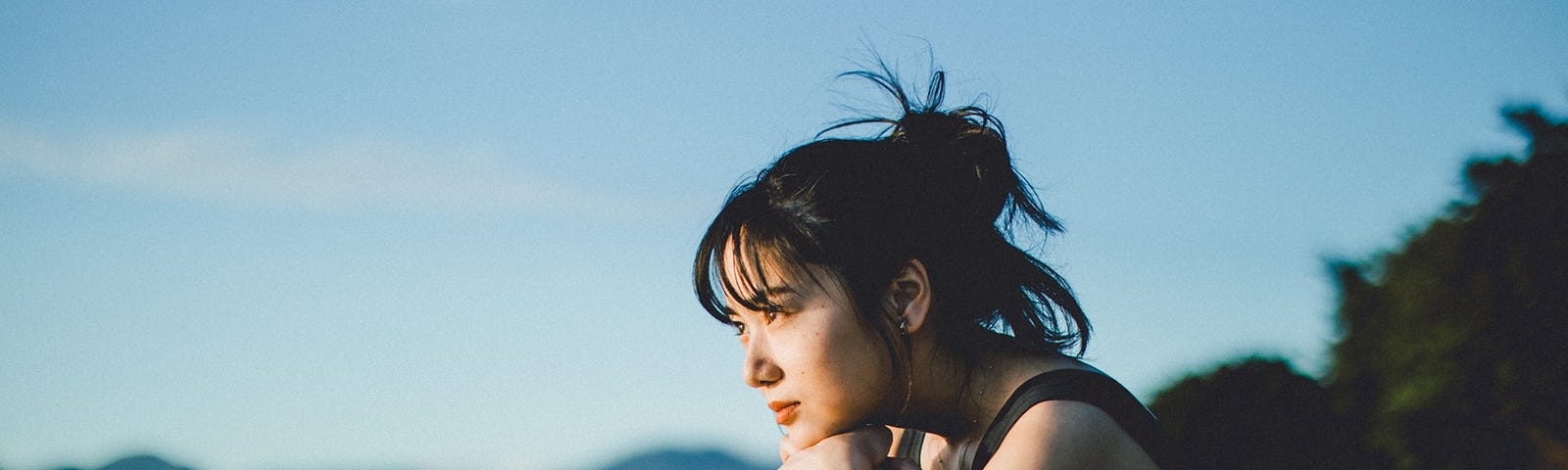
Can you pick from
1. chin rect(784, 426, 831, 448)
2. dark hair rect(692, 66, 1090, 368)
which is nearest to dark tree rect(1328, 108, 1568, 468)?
dark hair rect(692, 66, 1090, 368)

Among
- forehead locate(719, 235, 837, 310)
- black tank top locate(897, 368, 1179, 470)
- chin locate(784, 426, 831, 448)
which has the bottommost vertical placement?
chin locate(784, 426, 831, 448)

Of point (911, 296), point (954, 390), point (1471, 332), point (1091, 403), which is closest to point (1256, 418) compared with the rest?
point (1471, 332)

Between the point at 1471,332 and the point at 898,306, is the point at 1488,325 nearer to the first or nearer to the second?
the point at 1471,332

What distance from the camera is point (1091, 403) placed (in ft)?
7.87

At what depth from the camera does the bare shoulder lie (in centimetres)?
229

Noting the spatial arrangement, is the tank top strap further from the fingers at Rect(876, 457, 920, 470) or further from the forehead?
the forehead

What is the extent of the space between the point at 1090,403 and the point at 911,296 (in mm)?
510

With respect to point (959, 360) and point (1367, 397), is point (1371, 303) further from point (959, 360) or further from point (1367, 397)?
point (959, 360)

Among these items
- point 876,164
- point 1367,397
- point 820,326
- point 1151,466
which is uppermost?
point 1367,397

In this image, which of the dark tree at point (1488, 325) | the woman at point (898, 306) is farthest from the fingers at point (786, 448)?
the dark tree at point (1488, 325)

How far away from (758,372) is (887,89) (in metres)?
0.95

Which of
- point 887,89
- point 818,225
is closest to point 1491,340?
point 887,89

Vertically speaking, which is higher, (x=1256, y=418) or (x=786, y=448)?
(x=1256, y=418)

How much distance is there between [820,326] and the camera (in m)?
2.63
